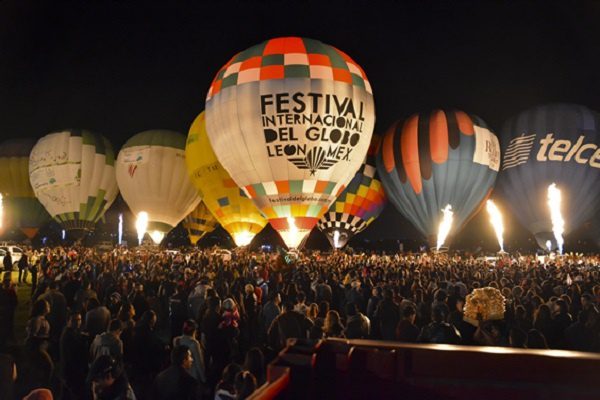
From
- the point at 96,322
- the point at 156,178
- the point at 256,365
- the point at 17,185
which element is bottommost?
the point at 256,365

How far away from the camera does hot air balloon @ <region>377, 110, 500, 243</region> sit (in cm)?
2836

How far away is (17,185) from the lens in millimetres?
39000

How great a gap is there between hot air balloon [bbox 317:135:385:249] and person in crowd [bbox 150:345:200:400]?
28908mm

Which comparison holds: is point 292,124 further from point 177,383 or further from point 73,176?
point 73,176

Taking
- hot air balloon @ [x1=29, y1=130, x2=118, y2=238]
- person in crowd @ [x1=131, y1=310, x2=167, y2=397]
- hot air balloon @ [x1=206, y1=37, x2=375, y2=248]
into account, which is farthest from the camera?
hot air balloon @ [x1=29, y1=130, x2=118, y2=238]

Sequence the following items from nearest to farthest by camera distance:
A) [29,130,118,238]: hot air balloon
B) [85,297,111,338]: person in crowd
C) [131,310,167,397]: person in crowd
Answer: [131,310,167,397]: person in crowd, [85,297,111,338]: person in crowd, [29,130,118,238]: hot air balloon

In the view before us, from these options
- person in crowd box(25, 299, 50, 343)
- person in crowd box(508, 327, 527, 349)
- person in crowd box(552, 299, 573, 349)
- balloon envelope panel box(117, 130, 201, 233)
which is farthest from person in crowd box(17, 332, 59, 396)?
balloon envelope panel box(117, 130, 201, 233)

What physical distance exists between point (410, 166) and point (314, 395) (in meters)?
27.2

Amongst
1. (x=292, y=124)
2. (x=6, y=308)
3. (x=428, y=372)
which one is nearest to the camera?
(x=428, y=372)

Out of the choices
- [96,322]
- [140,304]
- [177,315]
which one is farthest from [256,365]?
[140,304]

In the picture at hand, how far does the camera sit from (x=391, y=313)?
23.8 ft

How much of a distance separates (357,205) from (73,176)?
769 inches

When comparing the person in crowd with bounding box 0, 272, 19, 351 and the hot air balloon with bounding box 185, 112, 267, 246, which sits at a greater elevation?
the hot air balloon with bounding box 185, 112, 267, 246

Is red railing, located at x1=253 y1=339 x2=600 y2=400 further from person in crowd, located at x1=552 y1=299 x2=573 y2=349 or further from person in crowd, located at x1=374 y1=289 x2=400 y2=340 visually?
person in crowd, located at x1=374 y1=289 x2=400 y2=340
